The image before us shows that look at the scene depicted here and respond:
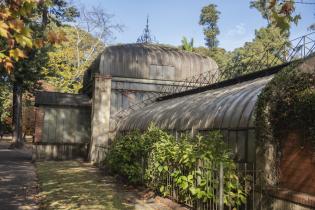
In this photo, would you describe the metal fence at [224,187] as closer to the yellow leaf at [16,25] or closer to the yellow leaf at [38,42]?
the yellow leaf at [38,42]

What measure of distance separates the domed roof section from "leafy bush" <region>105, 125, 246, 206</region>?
1059 cm

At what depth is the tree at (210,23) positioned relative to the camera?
242ft

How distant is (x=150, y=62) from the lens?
2742cm

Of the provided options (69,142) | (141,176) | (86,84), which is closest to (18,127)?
(86,84)

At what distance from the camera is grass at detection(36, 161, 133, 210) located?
11.4m

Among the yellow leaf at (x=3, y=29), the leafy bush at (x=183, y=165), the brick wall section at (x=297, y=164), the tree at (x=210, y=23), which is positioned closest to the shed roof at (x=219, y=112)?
the leafy bush at (x=183, y=165)

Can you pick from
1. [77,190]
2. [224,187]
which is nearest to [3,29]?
[224,187]

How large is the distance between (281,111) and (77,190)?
26.7ft

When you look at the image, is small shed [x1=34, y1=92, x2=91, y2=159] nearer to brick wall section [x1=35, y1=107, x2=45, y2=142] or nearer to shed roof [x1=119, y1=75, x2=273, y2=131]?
brick wall section [x1=35, y1=107, x2=45, y2=142]

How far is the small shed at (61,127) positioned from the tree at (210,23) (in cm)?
5105

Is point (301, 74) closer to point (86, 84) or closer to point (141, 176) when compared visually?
point (141, 176)

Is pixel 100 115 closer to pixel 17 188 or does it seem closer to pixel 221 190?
pixel 17 188

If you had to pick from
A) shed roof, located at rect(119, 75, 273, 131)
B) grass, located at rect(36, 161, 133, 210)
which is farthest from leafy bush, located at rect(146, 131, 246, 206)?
grass, located at rect(36, 161, 133, 210)

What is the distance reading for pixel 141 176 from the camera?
48.5ft
